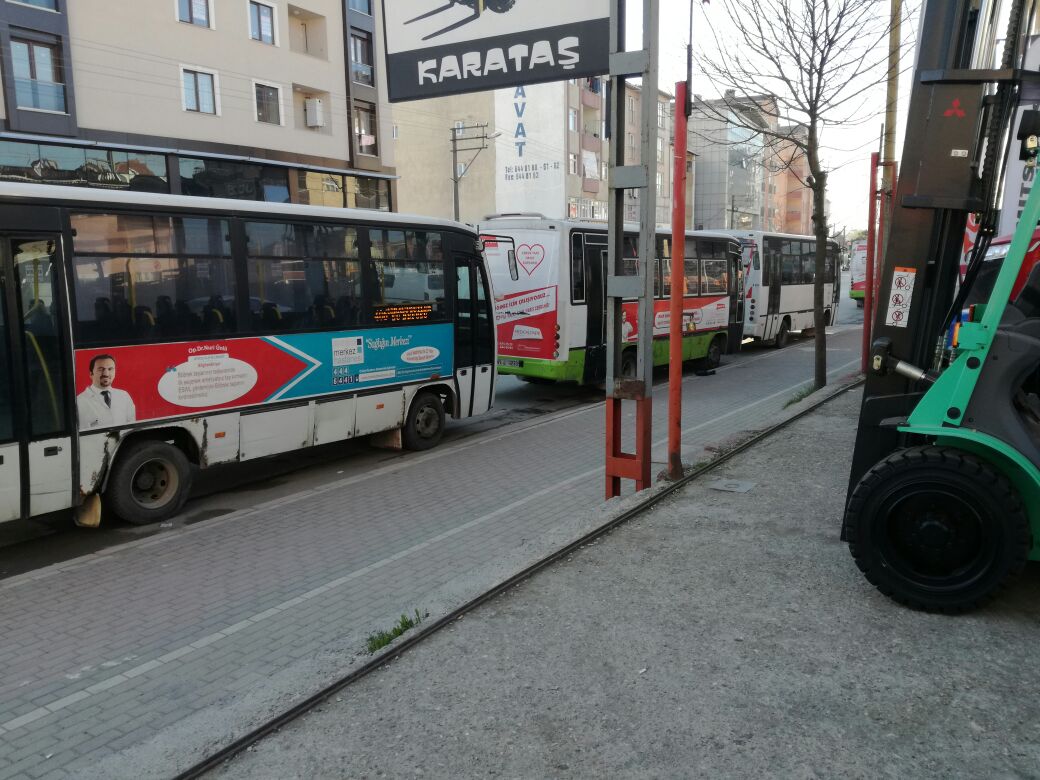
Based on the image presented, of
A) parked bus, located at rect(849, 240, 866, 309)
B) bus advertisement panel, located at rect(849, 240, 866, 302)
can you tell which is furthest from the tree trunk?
bus advertisement panel, located at rect(849, 240, 866, 302)

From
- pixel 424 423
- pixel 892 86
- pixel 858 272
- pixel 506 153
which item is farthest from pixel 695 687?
pixel 506 153

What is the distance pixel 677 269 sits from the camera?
7301 millimetres

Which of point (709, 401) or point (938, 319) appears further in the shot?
point (709, 401)

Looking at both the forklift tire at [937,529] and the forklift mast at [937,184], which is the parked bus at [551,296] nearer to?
the forklift mast at [937,184]

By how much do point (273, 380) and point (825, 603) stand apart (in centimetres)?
603

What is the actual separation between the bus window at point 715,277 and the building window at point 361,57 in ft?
68.5

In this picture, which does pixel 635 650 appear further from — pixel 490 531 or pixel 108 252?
pixel 108 252

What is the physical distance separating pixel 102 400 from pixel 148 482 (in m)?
0.96

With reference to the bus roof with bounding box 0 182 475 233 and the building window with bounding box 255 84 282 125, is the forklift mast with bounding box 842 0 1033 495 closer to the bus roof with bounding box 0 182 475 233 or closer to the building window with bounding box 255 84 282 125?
the bus roof with bounding box 0 182 475 233

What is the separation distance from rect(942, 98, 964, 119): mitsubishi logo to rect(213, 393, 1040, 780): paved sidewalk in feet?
8.91

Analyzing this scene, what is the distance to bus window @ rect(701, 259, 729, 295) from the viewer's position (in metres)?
17.9

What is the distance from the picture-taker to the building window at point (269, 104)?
93.2 feet

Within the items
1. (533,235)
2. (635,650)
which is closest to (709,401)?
(533,235)

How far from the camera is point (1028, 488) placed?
4285 mm
